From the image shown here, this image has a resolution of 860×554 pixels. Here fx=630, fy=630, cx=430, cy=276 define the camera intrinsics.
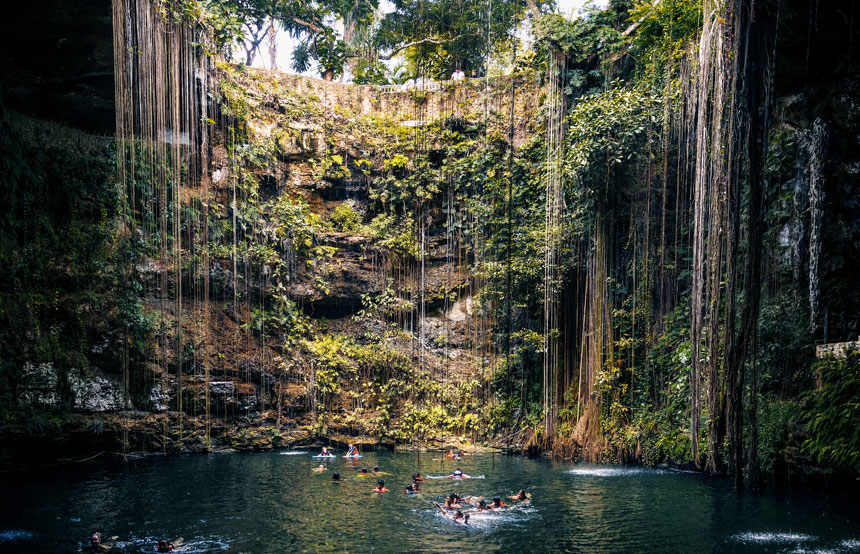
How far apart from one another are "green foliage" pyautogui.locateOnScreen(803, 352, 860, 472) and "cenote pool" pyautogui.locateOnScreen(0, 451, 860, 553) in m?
0.78

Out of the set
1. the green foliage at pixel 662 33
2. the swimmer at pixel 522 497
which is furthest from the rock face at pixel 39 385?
the green foliage at pixel 662 33

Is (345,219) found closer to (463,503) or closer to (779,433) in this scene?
(463,503)

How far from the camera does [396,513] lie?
8.38m

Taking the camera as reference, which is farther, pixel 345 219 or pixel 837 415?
pixel 345 219

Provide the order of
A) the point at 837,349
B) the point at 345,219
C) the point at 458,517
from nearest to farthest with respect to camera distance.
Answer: the point at 837,349 < the point at 458,517 < the point at 345,219

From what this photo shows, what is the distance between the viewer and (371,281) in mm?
16531

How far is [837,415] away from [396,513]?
5.54 metres

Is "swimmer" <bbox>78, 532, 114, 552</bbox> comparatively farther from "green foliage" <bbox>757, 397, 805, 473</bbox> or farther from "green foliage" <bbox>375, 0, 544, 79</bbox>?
"green foliage" <bbox>375, 0, 544, 79</bbox>

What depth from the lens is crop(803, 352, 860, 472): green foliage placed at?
7172 mm

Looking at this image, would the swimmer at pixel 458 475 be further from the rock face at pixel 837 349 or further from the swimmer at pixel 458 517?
the rock face at pixel 837 349

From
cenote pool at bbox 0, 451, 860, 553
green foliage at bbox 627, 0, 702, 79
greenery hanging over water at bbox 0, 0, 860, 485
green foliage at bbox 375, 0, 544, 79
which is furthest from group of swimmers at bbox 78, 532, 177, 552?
green foliage at bbox 375, 0, 544, 79

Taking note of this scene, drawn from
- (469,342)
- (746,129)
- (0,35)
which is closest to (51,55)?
(0,35)

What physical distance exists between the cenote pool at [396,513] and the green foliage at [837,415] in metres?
0.78

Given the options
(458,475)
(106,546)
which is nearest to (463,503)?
(458,475)
